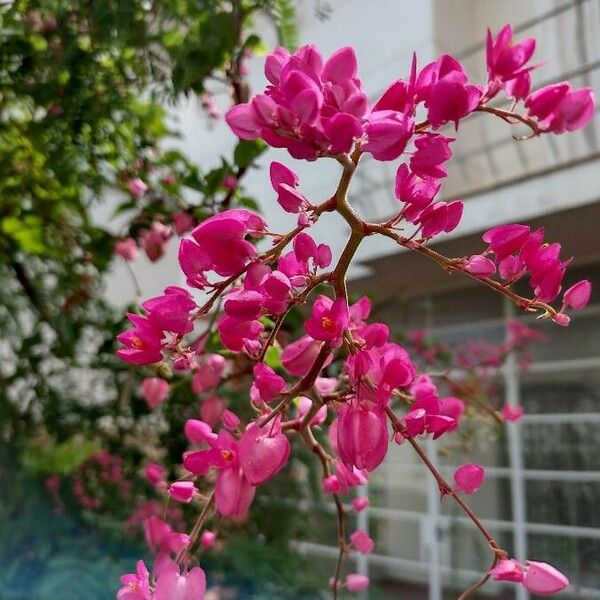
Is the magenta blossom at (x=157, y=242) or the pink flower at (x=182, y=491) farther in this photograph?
the magenta blossom at (x=157, y=242)

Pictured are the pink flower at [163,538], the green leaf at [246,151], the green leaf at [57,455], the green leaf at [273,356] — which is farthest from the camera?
the green leaf at [57,455]

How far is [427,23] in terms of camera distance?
0.94 meters

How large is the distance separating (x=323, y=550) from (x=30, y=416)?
470 millimetres

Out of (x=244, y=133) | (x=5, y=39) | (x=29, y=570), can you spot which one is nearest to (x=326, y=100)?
(x=244, y=133)

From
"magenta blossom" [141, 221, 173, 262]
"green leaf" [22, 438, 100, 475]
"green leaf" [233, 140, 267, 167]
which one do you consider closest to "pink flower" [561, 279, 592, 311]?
"green leaf" [233, 140, 267, 167]

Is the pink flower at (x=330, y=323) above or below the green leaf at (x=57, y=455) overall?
below

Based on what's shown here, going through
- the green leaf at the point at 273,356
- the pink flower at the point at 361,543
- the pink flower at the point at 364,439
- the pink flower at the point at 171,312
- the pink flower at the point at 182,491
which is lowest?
the pink flower at the point at 182,491

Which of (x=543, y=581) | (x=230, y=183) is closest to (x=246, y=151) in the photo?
(x=230, y=183)

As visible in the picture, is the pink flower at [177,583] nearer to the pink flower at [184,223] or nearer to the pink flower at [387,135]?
the pink flower at [387,135]

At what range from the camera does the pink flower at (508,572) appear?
0.94ft

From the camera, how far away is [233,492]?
28 centimetres

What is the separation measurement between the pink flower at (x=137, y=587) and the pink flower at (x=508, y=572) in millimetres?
146

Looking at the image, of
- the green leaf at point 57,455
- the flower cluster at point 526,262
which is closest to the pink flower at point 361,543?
the flower cluster at point 526,262

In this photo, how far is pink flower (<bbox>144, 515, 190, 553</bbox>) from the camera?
325 millimetres
